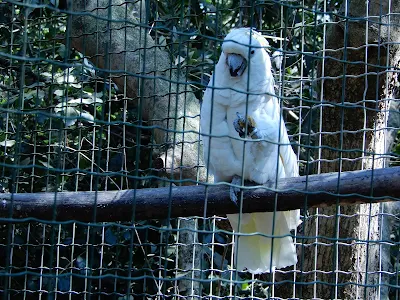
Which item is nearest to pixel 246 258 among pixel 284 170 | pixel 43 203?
pixel 284 170

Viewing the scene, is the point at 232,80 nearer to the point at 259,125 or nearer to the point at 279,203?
the point at 259,125

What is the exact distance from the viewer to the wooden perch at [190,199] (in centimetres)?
196

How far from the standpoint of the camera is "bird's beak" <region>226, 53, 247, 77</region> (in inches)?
94.2

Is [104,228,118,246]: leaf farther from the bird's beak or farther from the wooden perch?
the bird's beak

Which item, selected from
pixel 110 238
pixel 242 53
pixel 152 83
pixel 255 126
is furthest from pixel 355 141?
pixel 110 238

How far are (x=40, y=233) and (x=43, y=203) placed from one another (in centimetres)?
103

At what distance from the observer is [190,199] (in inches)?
82.3

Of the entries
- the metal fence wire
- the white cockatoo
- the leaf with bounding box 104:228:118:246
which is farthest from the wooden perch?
the leaf with bounding box 104:228:118:246

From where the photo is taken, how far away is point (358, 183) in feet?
6.42

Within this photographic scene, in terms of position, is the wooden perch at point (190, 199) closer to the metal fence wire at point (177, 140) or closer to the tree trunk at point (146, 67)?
the metal fence wire at point (177, 140)

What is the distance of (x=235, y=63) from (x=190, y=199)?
2.12ft

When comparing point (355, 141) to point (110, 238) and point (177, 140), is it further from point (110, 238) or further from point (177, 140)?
point (110, 238)

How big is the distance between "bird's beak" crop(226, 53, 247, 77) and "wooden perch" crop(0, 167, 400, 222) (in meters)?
0.52

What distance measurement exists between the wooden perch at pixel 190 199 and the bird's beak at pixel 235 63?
521 millimetres
